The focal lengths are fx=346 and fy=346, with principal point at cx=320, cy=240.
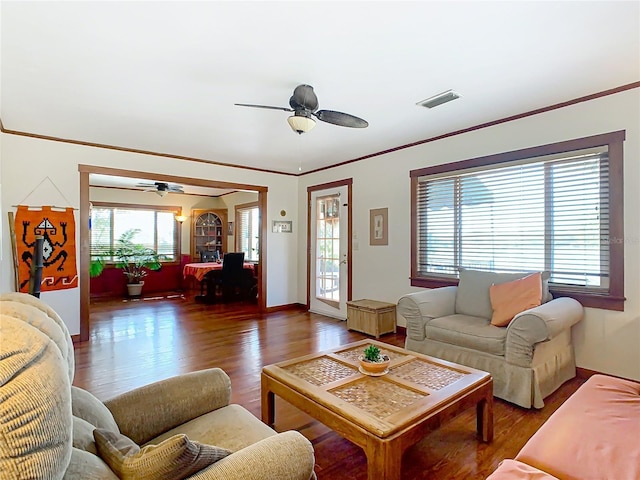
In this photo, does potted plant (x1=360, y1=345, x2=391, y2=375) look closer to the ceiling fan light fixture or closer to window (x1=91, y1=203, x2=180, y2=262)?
the ceiling fan light fixture

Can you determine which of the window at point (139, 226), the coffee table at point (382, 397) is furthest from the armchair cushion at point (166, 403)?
the window at point (139, 226)

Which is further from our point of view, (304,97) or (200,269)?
(200,269)

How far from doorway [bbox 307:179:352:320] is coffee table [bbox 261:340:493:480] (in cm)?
304

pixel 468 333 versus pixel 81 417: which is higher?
pixel 81 417

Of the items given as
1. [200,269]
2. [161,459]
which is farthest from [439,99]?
[200,269]

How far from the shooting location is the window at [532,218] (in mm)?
2930

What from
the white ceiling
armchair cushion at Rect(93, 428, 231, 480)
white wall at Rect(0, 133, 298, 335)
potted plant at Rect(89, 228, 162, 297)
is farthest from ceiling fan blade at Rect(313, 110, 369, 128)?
potted plant at Rect(89, 228, 162, 297)

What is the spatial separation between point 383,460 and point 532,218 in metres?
2.89

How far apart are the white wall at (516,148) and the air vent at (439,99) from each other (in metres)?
0.93

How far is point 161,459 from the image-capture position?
2.84 feet

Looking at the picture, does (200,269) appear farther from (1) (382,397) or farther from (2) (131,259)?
(1) (382,397)

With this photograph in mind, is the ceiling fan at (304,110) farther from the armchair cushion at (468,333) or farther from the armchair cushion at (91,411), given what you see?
the armchair cushion at (91,411)

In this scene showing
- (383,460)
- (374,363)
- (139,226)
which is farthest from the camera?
(139,226)

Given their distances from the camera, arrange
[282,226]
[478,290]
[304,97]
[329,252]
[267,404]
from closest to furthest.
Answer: [267,404] → [304,97] → [478,290] → [329,252] → [282,226]
